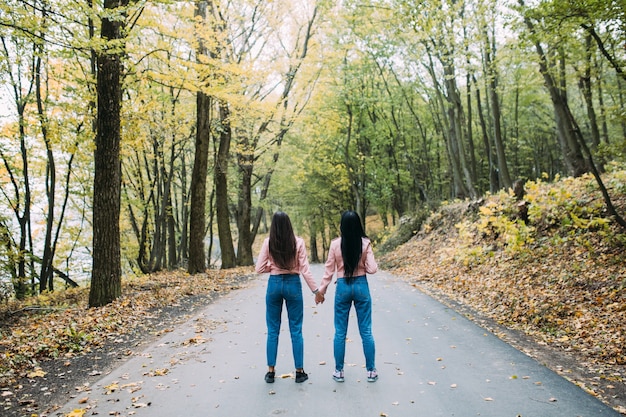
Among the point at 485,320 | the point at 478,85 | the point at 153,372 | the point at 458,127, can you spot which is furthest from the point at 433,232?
the point at 153,372

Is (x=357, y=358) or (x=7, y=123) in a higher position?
(x=7, y=123)

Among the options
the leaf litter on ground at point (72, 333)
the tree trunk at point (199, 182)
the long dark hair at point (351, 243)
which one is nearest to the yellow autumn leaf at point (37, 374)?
the leaf litter on ground at point (72, 333)

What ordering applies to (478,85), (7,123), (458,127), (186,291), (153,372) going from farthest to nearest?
(458,127) < (478,85) < (7,123) < (186,291) < (153,372)

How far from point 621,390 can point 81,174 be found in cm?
2186

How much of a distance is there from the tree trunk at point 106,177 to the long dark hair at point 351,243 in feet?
23.0

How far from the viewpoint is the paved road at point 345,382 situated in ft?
14.7

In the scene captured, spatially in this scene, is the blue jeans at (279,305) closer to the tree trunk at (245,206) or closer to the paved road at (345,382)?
the paved road at (345,382)

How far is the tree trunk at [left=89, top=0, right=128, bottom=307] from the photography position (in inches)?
404

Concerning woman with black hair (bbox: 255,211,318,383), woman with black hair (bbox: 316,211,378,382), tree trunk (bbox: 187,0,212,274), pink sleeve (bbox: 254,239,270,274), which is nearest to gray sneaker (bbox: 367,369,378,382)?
woman with black hair (bbox: 316,211,378,382)

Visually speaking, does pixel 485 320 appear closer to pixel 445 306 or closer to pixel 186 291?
pixel 445 306

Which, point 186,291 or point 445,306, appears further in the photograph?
point 186,291

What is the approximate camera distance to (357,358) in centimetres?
620

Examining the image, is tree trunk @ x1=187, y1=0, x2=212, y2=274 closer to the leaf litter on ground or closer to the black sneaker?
the leaf litter on ground

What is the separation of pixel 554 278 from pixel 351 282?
6.17 m
